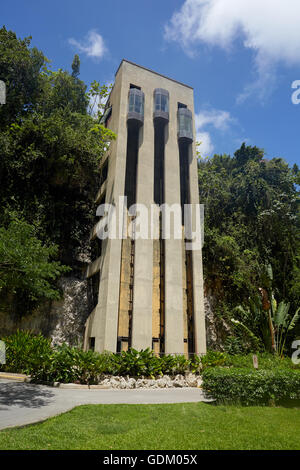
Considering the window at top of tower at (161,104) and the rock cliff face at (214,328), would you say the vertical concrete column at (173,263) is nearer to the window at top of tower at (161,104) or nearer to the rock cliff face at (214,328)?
the window at top of tower at (161,104)

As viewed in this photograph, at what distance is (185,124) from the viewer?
23.5 meters

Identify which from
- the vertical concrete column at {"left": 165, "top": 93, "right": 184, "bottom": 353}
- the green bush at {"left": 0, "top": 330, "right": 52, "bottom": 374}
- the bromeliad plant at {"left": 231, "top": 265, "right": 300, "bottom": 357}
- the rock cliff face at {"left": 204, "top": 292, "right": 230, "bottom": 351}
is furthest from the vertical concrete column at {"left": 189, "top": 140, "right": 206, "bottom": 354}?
the green bush at {"left": 0, "top": 330, "right": 52, "bottom": 374}

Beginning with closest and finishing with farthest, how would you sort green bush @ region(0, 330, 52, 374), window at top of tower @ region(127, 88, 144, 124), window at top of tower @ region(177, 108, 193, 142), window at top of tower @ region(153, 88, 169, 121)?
green bush @ region(0, 330, 52, 374)
window at top of tower @ region(127, 88, 144, 124)
window at top of tower @ region(153, 88, 169, 121)
window at top of tower @ region(177, 108, 193, 142)

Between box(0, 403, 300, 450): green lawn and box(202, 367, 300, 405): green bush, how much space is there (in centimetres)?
76

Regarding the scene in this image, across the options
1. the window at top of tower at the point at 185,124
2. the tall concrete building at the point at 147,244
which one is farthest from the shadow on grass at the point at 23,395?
the window at top of tower at the point at 185,124

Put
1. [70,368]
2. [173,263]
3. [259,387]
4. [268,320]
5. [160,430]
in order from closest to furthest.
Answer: [160,430], [259,387], [70,368], [268,320], [173,263]

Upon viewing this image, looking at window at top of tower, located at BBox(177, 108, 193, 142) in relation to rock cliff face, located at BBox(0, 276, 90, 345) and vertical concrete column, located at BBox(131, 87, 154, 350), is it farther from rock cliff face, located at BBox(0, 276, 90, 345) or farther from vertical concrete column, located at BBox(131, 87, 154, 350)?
rock cliff face, located at BBox(0, 276, 90, 345)

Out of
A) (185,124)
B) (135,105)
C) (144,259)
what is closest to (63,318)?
(144,259)

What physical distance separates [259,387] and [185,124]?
19.1 meters

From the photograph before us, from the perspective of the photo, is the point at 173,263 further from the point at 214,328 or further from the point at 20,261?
the point at 20,261

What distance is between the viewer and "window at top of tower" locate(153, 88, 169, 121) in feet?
74.2

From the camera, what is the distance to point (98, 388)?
12.4 metres

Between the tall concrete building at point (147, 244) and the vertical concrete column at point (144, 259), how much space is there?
0.17 feet
